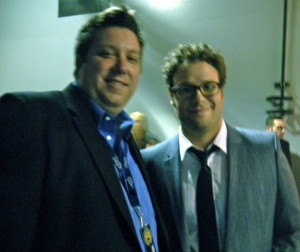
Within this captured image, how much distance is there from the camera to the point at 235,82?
3.51 meters

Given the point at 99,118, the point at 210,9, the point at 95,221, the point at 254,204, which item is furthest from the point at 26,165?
the point at 210,9

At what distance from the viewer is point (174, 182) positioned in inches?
55.2

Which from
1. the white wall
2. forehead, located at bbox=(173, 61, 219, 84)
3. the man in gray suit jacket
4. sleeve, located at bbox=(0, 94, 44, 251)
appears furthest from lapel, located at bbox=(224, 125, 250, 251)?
the white wall

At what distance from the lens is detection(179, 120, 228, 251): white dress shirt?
4.32 feet

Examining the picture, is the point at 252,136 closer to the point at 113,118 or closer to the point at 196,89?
the point at 196,89

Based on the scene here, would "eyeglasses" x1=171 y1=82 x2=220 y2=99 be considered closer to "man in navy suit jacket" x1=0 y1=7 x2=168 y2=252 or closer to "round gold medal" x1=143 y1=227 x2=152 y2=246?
"man in navy suit jacket" x1=0 y1=7 x2=168 y2=252

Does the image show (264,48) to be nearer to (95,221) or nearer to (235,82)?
(235,82)

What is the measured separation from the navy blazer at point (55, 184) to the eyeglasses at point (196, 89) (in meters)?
0.56

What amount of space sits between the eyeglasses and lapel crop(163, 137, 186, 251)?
220mm

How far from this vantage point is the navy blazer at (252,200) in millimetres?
1308

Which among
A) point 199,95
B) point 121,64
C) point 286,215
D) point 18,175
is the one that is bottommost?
point 286,215

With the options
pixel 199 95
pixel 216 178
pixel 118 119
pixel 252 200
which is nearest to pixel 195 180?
pixel 216 178

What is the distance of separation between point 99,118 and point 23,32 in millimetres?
3903

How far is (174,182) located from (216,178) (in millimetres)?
169
